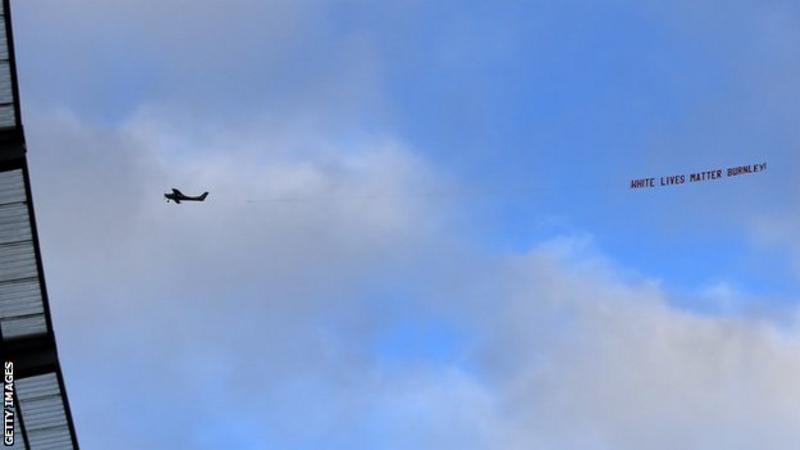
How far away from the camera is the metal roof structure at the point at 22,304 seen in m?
46.5

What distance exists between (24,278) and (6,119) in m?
6.52

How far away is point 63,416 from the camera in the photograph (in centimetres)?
5162

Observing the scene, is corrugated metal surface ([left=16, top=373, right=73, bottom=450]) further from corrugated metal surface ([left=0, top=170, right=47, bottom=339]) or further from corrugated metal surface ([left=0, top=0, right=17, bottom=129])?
corrugated metal surface ([left=0, top=0, right=17, bottom=129])

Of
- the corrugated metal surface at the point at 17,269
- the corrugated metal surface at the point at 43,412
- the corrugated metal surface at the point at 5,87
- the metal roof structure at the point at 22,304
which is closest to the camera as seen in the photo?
the corrugated metal surface at the point at 5,87

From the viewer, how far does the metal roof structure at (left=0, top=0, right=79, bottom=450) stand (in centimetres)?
4653

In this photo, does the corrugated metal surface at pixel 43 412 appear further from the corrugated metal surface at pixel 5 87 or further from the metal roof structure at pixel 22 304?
the corrugated metal surface at pixel 5 87

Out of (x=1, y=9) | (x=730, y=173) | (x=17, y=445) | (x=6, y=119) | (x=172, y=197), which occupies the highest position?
(x=730, y=173)

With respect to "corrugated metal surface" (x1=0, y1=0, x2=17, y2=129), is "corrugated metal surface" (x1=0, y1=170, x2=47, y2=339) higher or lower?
lower

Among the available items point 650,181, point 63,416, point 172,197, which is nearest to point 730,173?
point 650,181

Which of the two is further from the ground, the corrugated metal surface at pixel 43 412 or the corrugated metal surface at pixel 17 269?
the corrugated metal surface at pixel 17 269

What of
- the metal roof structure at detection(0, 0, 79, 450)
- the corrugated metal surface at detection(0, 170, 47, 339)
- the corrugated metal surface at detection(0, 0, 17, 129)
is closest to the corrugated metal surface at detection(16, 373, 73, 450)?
the metal roof structure at detection(0, 0, 79, 450)

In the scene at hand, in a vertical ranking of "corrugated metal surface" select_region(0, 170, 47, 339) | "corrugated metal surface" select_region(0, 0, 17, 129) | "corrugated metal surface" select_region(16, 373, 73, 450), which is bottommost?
"corrugated metal surface" select_region(16, 373, 73, 450)

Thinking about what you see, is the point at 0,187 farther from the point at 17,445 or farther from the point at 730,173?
the point at 730,173

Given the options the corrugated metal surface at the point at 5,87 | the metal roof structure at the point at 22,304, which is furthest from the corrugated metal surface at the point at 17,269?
the corrugated metal surface at the point at 5,87
